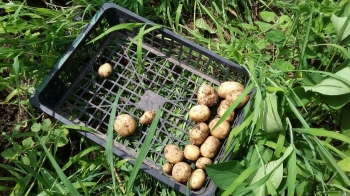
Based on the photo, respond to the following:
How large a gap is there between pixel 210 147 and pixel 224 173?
18cm

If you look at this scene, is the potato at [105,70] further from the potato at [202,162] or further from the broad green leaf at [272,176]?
the broad green leaf at [272,176]

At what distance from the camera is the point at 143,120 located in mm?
1718

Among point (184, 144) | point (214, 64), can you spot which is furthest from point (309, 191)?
point (214, 64)

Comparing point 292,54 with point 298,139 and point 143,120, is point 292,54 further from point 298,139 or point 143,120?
point 143,120

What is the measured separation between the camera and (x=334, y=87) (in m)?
1.51

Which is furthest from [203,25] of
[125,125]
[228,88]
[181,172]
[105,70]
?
[181,172]

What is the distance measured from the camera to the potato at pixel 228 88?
5.56ft

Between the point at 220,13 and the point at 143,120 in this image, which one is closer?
the point at 143,120

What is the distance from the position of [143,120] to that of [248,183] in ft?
1.75

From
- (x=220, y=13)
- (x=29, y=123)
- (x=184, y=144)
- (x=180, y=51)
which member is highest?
(x=220, y=13)

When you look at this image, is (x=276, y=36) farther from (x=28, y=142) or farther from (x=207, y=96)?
(x=28, y=142)

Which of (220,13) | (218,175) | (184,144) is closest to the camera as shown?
(218,175)

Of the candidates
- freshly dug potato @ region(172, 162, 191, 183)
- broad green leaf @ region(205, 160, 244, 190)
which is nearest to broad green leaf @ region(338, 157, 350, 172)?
broad green leaf @ region(205, 160, 244, 190)

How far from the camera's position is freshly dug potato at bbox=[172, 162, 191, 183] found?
158 cm
